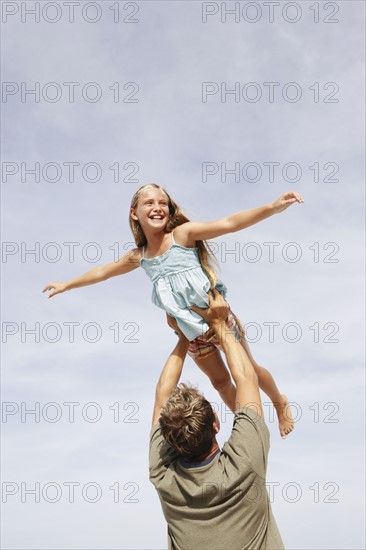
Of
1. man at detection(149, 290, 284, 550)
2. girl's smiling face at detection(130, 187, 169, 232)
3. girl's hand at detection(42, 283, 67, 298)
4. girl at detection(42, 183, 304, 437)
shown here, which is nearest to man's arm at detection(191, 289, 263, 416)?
man at detection(149, 290, 284, 550)

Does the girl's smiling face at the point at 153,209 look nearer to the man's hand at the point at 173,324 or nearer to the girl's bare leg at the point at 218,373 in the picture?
the man's hand at the point at 173,324

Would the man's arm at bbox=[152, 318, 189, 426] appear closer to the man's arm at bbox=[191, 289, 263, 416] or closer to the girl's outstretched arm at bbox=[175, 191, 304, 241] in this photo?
the man's arm at bbox=[191, 289, 263, 416]

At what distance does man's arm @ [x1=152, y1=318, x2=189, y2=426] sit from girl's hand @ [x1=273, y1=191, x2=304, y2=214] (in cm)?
120

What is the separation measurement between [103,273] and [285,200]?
2025 millimetres

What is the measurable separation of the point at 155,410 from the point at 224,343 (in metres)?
0.65

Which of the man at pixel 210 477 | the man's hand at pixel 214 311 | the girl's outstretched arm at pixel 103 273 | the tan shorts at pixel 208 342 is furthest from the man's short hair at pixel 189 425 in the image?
the girl's outstretched arm at pixel 103 273

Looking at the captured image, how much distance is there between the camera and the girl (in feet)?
17.4

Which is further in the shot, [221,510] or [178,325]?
[178,325]

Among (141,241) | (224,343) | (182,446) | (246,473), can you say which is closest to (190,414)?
(182,446)

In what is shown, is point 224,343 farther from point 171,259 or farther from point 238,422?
point 171,259

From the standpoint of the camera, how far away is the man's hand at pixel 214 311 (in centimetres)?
518

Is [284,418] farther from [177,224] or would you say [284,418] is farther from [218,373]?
[177,224]

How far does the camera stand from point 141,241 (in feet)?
19.0

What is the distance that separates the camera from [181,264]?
17.8ft
